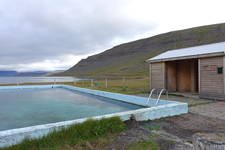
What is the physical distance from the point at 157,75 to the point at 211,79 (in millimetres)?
3731

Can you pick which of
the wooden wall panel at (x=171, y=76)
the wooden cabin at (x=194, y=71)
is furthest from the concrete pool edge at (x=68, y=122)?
the wooden wall panel at (x=171, y=76)

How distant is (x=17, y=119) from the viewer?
21.6 feet

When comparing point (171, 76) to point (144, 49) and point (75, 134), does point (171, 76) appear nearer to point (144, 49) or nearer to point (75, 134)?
point (75, 134)

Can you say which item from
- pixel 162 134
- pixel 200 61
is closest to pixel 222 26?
pixel 200 61

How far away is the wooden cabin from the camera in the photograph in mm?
7992

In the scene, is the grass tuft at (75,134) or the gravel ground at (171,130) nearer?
the grass tuft at (75,134)

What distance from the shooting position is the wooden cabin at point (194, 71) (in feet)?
26.2

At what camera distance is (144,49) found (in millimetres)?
127625

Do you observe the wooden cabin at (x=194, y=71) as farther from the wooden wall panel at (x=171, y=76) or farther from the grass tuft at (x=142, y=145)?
the grass tuft at (x=142, y=145)

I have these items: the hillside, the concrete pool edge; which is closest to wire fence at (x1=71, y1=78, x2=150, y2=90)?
the concrete pool edge

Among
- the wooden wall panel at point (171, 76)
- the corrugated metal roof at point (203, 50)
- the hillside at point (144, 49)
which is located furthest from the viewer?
→ the hillside at point (144, 49)

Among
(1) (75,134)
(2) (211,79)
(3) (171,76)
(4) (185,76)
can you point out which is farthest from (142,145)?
(4) (185,76)

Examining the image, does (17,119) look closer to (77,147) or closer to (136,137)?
(77,147)

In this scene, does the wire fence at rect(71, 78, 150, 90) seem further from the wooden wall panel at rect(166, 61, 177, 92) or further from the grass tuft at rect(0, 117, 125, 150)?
the grass tuft at rect(0, 117, 125, 150)
